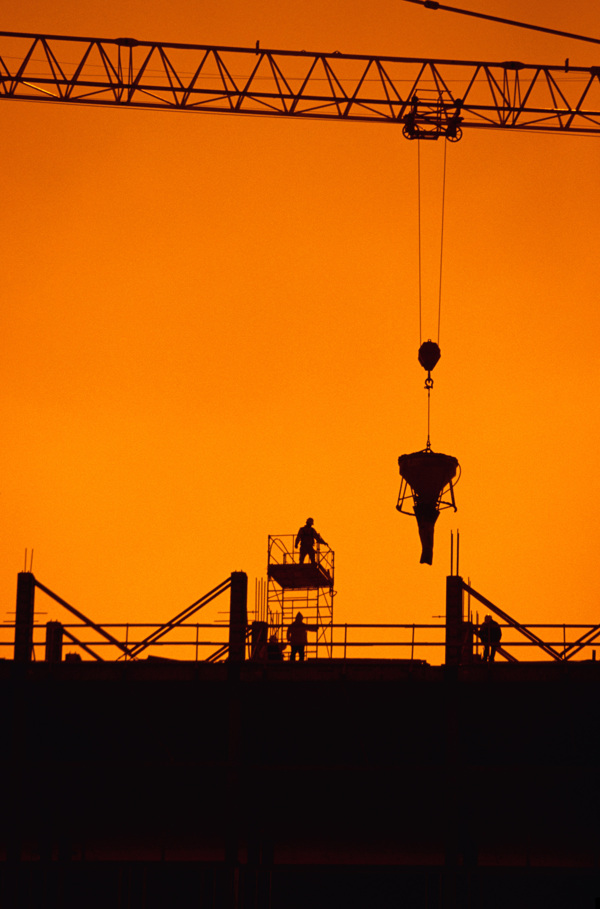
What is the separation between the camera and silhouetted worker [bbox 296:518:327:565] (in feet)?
130

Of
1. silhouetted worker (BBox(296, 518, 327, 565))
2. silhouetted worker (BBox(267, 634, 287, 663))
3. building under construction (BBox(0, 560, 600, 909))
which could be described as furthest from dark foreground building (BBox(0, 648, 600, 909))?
silhouetted worker (BBox(296, 518, 327, 565))

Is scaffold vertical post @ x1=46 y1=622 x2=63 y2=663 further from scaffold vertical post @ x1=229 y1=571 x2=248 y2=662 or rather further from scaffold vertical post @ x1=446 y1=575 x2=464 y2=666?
scaffold vertical post @ x1=446 y1=575 x2=464 y2=666

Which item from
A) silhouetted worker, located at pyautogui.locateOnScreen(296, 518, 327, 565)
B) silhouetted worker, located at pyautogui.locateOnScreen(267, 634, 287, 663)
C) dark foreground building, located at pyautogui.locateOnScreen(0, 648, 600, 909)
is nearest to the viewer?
dark foreground building, located at pyautogui.locateOnScreen(0, 648, 600, 909)

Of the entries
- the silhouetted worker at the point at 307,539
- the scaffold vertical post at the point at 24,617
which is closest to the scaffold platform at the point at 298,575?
the silhouetted worker at the point at 307,539

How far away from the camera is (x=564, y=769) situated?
30.2m

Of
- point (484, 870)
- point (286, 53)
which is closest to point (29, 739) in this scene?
point (484, 870)

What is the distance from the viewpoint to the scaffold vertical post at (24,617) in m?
30.8

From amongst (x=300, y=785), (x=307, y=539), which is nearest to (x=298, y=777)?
(x=300, y=785)

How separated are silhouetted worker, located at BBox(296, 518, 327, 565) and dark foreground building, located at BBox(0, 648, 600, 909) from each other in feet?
26.2

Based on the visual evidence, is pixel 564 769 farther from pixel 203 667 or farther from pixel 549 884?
pixel 203 667

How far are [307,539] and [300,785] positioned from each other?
820cm

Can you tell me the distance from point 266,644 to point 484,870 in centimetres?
574

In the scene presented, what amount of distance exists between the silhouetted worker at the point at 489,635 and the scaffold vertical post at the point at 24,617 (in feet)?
26.7

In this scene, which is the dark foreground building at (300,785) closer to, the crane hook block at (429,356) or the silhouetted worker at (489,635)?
the silhouetted worker at (489,635)
